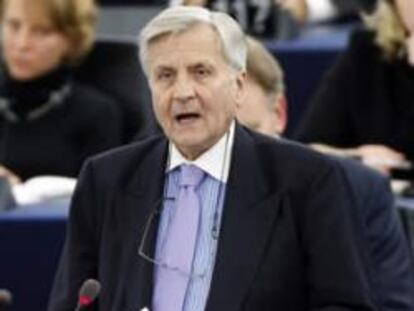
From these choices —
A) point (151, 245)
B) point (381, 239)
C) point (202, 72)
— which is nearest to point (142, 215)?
point (151, 245)

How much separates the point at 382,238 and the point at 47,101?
212cm

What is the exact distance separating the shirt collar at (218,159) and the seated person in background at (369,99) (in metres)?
1.68

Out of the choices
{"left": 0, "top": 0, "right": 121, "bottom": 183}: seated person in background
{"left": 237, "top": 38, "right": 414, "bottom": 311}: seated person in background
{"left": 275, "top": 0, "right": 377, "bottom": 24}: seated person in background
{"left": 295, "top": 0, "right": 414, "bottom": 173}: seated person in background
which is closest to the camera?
{"left": 237, "top": 38, "right": 414, "bottom": 311}: seated person in background

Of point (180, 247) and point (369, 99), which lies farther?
point (369, 99)

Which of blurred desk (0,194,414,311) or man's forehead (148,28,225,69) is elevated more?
man's forehead (148,28,225,69)

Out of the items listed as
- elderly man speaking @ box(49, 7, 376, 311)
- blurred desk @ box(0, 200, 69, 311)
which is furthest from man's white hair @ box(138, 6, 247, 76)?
blurred desk @ box(0, 200, 69, 311)

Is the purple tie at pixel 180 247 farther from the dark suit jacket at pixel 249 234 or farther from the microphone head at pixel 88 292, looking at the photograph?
the microphone head at pixel 88 292

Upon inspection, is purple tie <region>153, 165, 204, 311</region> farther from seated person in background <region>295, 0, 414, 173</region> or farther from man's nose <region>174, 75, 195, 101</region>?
seated person in background <region>295, 0, 414, 173</region>

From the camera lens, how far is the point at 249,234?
10.8 ft

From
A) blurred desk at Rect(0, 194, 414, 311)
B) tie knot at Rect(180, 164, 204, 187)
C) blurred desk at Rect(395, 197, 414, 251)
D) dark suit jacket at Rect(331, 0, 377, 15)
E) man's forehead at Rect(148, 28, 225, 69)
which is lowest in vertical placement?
blurred desk at Rect(0, 194, 414, 311)

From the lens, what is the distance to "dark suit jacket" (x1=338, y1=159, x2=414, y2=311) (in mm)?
3512

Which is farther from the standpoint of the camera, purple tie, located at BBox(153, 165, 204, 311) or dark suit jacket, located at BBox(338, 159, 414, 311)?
dark suit jacket, located at BBox(338, 159, 414, 311)

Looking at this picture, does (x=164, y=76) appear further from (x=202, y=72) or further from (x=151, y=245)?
(x=151, y=245)

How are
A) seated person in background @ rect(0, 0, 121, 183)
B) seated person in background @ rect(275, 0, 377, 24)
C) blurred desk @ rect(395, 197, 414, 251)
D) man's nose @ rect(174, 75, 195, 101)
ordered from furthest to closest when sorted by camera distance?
seated person in background @ rect(275, 0, 377, 24)
seated person in background @ rect(0, 0, 121, 183)
blurred desk @ rect(395, 197, 414, 251)
man's nose @ rect(174, 75, 195, 101)
